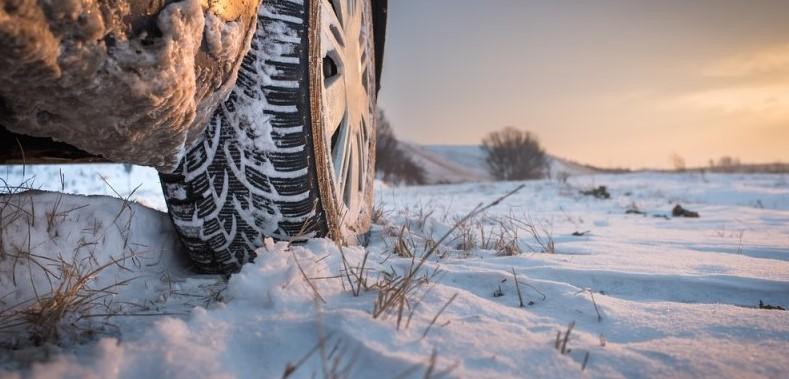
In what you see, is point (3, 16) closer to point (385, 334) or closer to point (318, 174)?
point (385, 334)

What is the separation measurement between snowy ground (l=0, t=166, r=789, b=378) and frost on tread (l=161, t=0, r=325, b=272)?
0.45ft

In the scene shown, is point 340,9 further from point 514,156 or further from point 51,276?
point 514,156

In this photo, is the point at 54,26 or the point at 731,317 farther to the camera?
the point at 731,317

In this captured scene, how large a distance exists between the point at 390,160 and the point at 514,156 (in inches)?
451

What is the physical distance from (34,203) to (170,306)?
0.44 meters

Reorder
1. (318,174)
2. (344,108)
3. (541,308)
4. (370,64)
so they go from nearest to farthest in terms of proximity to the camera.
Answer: (541,308) → (318,174) → (344,108) → (370,64)

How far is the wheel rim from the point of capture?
1380mm

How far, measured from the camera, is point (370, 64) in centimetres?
213

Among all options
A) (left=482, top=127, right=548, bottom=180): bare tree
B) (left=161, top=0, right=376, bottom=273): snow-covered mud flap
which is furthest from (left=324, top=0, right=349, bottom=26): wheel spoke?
(left=482, top=127, right=548, bottom=180): bare tree

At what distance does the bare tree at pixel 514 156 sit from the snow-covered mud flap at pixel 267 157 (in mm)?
26769

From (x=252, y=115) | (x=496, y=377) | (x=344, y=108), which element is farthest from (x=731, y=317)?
(x=344, y=108)

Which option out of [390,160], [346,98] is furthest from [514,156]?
[346,98]

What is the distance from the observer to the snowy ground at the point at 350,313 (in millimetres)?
681

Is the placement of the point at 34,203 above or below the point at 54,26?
below
